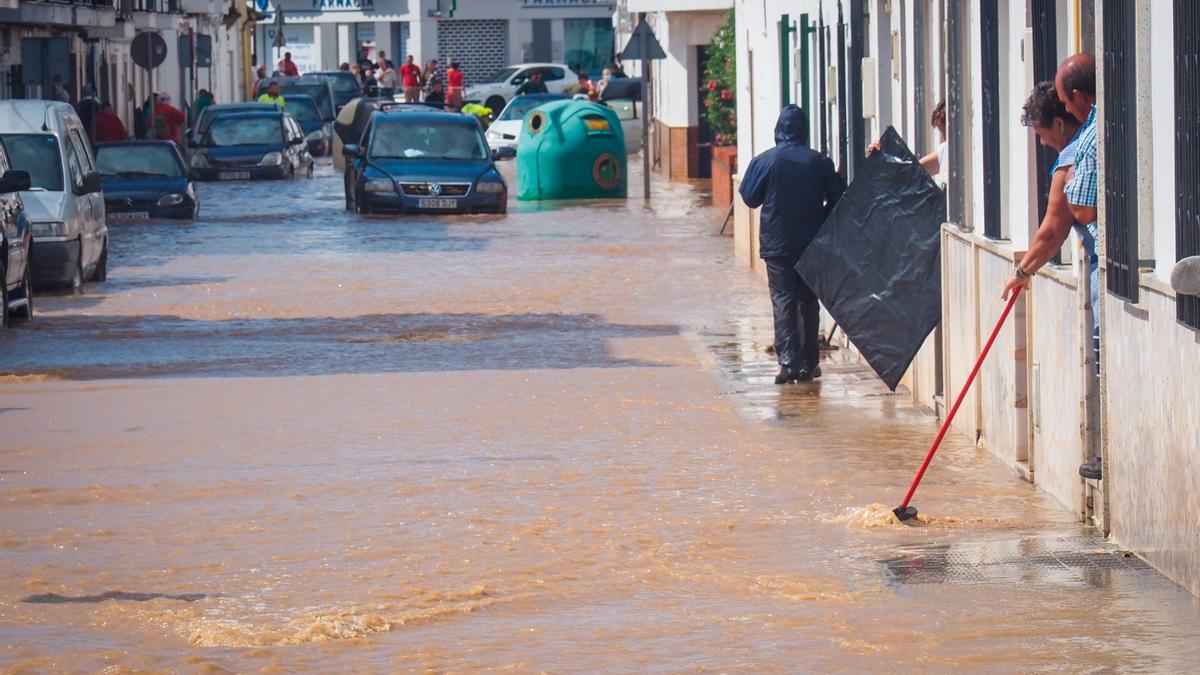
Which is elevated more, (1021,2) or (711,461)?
(1021,2)

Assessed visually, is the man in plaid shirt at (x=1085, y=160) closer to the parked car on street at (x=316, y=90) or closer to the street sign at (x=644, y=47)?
the street sign at (x=644, y=47)

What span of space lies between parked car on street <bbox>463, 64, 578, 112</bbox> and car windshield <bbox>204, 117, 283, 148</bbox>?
26041 mm

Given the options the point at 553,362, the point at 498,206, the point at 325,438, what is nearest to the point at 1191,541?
the point at 325,438

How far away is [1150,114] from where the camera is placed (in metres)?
7.89

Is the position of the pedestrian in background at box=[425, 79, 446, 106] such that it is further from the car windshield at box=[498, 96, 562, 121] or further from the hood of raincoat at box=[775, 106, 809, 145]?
the hood of raincoat at box=[775, 106, 809, 145]

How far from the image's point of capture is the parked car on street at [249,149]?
132 ft

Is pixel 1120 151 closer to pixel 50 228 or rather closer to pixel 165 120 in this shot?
pixel 50 228

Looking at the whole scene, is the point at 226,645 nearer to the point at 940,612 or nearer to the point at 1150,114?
the point at 940,612

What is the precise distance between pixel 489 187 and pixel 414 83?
99.9 feet

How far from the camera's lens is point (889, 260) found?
1264 cm

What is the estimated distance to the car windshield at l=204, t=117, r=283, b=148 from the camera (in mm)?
41031

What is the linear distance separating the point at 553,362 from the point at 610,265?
8162 millimetres

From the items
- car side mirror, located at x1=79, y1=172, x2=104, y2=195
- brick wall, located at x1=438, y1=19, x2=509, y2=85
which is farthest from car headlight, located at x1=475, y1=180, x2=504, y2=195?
brick wall, located at x1=438, y1=19, x2=509, y2=85

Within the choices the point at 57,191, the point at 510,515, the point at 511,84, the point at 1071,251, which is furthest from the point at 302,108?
the point at 1071,251
